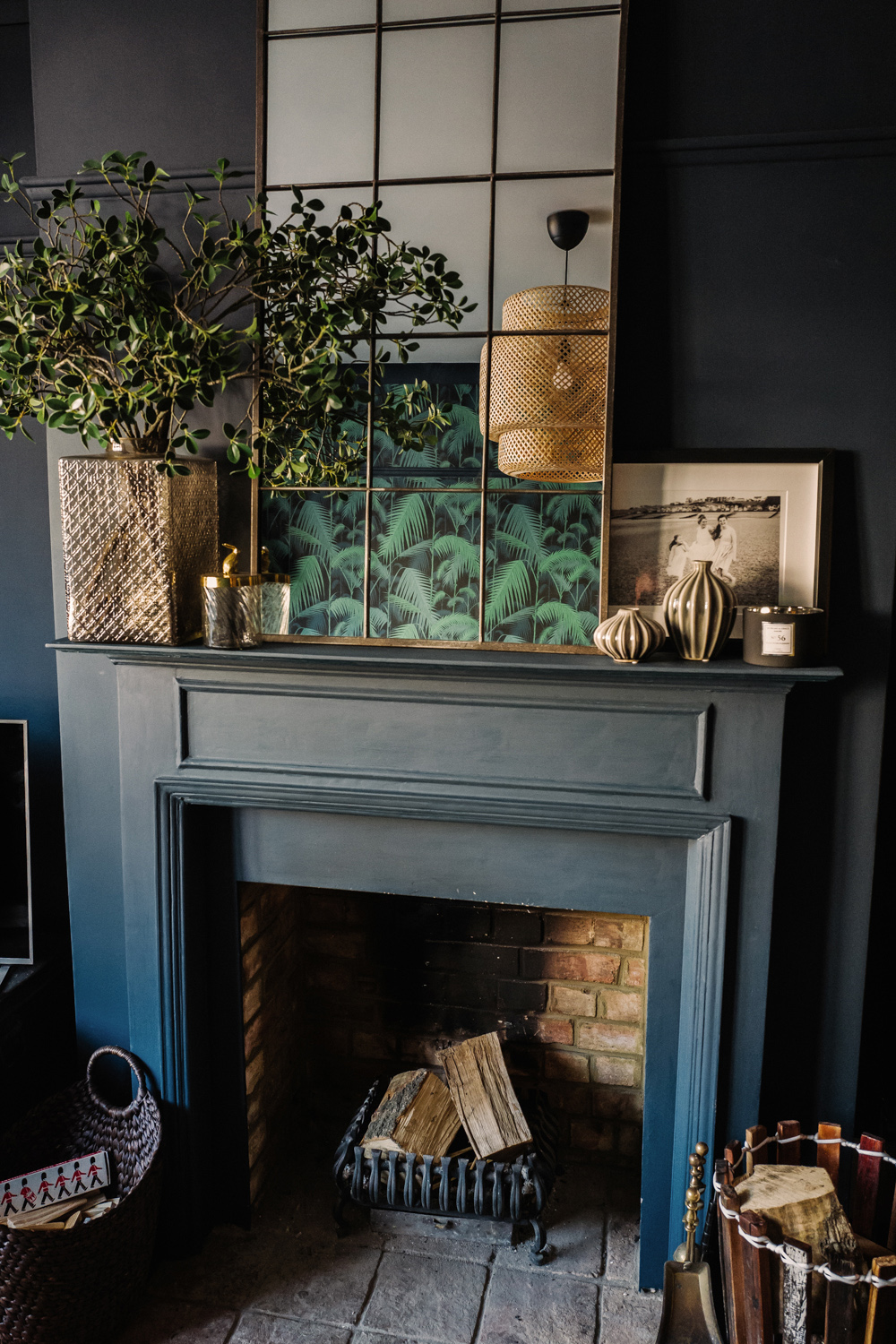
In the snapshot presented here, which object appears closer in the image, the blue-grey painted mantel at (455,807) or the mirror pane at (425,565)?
the blue-grey painted mantel at (455,807)

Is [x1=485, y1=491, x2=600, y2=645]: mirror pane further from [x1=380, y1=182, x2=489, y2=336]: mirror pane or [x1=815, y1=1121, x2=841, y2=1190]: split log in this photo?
[x1=815, y1=1121, x2=841, y2=1190]: split log

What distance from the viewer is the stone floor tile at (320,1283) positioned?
5.93ft

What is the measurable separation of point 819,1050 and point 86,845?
1647 mm

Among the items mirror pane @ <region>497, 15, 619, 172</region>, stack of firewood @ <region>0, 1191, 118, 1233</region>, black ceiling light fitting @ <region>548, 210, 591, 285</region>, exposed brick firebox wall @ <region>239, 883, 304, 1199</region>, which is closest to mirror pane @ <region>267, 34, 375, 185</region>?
mirror pane @ <region>497, 15, 619, 172</region>

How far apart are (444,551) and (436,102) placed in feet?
2.91

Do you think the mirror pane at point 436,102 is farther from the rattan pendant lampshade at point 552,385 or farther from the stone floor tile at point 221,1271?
the stone floor tile at point 221,1271

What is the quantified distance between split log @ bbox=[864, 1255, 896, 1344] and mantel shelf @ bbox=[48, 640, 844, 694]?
93 cm

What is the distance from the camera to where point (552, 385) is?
5.65 ft

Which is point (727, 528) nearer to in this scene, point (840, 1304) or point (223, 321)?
point (223, 321)

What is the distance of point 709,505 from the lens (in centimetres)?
173

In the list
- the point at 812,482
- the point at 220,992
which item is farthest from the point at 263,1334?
the point at 812,482

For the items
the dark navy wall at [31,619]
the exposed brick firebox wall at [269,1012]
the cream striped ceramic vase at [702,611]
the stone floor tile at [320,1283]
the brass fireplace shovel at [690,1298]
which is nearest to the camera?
the brass fireplace shovel at [690,1298]

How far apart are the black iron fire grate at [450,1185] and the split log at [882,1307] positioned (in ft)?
2.32

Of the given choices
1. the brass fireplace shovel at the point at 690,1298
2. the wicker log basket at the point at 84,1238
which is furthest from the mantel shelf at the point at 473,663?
the wicker log basket at the point at 84,1238
